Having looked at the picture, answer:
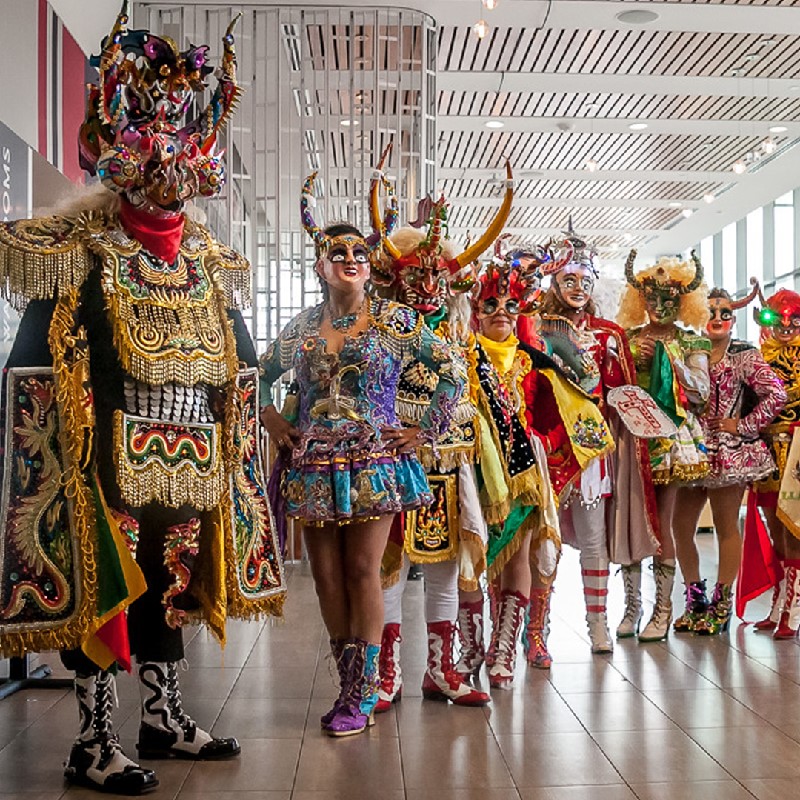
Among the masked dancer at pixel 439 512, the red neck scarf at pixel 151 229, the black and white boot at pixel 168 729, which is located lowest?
the black and white boot at pixel 168 729

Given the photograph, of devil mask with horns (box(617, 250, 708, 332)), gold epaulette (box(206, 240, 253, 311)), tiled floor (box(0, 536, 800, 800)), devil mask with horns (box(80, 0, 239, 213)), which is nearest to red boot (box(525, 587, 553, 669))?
tiled floor (box(0, 536, 800, 800))

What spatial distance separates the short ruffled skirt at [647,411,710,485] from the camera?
5.42 m

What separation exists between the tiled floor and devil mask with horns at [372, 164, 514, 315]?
56.5 inches

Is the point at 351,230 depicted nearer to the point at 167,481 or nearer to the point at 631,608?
the point at 167,481

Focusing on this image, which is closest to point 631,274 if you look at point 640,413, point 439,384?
point 640,413

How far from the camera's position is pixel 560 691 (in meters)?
4.41

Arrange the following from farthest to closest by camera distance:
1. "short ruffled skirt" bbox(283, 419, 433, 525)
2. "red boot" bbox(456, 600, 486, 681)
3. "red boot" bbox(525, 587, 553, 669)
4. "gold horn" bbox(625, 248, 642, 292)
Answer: "gold horn" bbox(625, 248, 642, 292), "red boot" bbox(525, 587, 553, 669), "red boot" bbox(456, 600, 486, 681), "short ruffled skirt" bbox(283, 419, 433, 525)

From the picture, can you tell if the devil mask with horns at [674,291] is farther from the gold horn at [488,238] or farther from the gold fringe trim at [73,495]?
the gold fringe trim at [73,495]

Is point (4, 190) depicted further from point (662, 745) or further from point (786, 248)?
point (786, 248)

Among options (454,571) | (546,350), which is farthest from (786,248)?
(454,571)

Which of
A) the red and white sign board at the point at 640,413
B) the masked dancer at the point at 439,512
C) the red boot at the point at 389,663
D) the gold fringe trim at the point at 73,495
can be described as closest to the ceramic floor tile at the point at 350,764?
the red boot at the point at 389,663

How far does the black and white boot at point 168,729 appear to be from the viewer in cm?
349

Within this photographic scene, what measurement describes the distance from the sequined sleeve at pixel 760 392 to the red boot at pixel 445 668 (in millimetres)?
2070

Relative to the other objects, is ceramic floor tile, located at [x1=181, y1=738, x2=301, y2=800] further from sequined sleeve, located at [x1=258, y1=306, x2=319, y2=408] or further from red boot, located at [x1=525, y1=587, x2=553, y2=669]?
red boot, located at [x1=525, y1=587, x2=553, y2=669]
